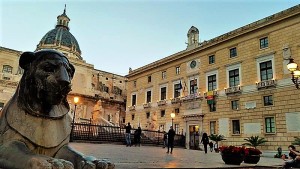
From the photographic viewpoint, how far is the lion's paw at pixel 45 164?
1707 mm

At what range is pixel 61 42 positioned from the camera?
55469 millimetres

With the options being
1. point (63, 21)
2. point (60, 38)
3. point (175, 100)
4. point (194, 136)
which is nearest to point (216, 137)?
point (194, 136)

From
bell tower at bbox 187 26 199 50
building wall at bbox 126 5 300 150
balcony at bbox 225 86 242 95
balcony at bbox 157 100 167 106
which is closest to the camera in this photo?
building wall at bbox 126 5 300 150

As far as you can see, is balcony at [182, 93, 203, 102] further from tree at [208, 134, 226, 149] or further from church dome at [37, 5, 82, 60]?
church dome at [37, 5, 82, 60]

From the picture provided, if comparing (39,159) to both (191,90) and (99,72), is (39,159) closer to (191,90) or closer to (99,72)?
(191,90)

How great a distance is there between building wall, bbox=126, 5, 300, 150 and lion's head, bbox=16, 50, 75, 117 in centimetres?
2248

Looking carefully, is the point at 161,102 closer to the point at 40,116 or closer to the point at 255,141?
the point at 255,141

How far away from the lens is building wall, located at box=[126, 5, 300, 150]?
2116 centimetres

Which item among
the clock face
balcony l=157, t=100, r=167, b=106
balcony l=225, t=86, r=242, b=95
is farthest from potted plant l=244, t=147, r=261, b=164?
balcony l=157, t=100, r=167, b=106

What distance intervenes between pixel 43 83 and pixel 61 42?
190 feet

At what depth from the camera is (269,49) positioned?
23188mm

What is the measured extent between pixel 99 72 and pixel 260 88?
4006 centimetres

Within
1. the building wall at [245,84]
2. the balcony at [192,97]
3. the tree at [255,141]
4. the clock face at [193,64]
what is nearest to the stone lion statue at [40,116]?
the tree at [255,141]

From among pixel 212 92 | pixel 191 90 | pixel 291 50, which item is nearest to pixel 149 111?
pixel 191 90
